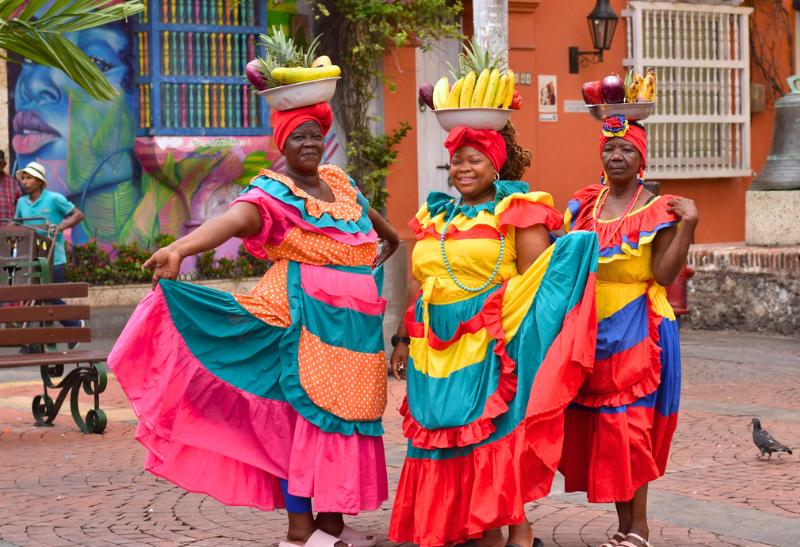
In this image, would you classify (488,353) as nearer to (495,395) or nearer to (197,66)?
(495,395)

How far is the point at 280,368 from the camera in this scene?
5.63m

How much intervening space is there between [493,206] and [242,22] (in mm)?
10022

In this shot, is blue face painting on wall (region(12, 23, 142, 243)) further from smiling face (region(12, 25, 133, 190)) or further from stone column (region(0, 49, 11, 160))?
stone column (region(0, 49, 11, 160))

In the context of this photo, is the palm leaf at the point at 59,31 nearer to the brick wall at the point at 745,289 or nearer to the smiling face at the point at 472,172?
the smiling face at the point at 472,172

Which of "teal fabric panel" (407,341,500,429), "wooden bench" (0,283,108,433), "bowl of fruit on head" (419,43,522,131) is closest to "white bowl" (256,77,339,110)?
"bowl of fruit on head" (419,43,522,131)

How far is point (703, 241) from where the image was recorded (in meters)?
19.0

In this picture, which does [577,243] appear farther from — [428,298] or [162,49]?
[162,49]

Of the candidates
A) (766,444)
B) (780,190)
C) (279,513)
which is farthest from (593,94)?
(780,190)

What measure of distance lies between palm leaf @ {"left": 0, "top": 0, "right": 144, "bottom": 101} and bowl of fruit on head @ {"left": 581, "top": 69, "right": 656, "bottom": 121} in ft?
12.2

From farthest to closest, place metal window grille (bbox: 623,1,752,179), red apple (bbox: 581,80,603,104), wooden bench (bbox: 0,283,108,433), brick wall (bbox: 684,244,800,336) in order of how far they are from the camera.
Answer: metal window grille (bbox: 623,1,752,179)
brick wall (bbox: 684,244,800,336)
wooden bench (bbox: 0,283,108,433)
red apple (bbox: 581,80,603,104)

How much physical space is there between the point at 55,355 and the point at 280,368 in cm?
378

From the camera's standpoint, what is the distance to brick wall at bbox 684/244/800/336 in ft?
42.4

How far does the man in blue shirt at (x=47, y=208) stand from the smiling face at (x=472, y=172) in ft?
26.7

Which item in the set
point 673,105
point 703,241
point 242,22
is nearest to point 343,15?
point 242,22
